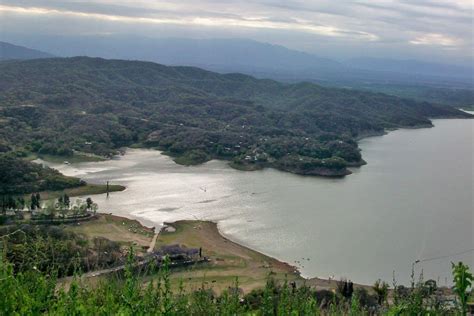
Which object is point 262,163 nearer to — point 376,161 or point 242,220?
point 376,161

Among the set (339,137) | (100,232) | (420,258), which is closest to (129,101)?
(339,137)

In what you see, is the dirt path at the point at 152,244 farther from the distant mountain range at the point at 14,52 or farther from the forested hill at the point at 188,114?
the distant mountain range at the point at 14,52

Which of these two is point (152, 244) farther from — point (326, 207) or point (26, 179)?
point (26, 179)

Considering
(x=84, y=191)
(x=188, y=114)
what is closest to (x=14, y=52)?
(x=188, y=114)

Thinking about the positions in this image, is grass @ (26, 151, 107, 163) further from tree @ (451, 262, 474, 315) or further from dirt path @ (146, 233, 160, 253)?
tree @ (451, 262, 474, 315)

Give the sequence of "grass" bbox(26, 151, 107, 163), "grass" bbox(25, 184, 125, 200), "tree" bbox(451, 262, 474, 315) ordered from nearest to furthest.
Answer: "tree" bbox(451, 262, 474, 315)
"grass" bbox(25, 184, 125, 200)
"grass" bbox(26, 151, 107, 163)

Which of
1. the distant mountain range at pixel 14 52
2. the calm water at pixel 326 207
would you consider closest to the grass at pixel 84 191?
the calm water at pixel 326 207

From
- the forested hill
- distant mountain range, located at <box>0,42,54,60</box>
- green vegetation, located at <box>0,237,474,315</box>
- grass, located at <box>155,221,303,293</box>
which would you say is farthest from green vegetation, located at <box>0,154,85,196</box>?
distant mountain range, located at <box>0,42,54,60</box>
